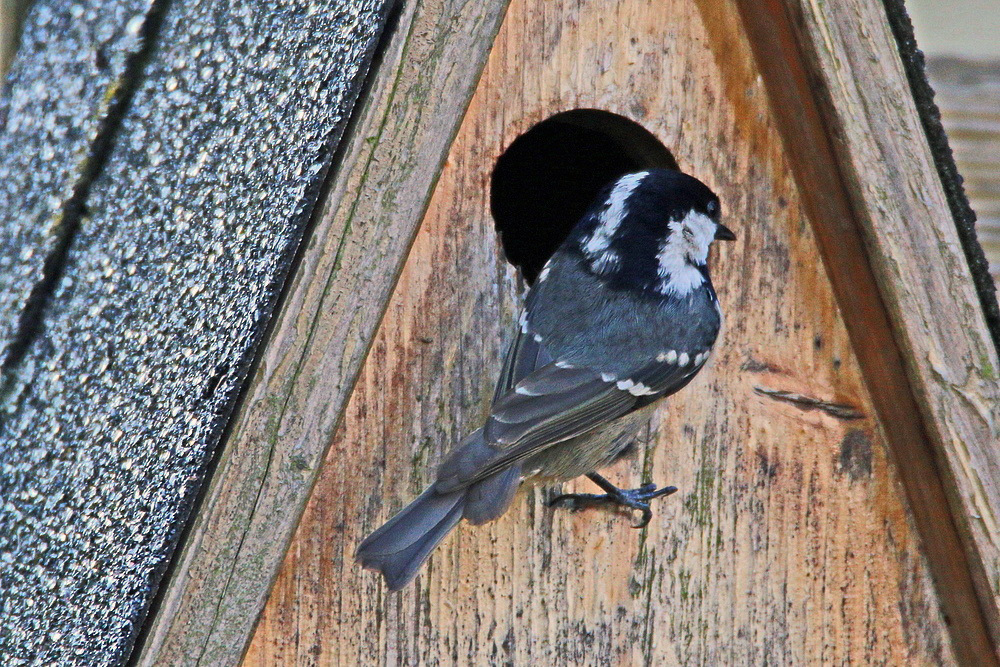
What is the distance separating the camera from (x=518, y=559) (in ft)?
4.91

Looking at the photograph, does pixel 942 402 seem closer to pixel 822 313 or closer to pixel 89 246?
pixel 822 313

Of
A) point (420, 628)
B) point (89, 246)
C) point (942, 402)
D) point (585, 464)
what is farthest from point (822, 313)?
point (89, 246)

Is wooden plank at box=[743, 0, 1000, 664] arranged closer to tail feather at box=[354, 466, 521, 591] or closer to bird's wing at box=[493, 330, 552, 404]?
bird's wing at box=[493, 330, 552, 404]

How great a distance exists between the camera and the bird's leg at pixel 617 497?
4.96ft

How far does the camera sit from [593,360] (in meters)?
1.58

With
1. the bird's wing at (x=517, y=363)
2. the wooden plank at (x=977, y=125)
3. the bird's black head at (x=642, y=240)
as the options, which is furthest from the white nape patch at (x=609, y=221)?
the wooden plank at (x=977, y=125)

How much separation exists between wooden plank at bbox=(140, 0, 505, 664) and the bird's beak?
45 centimetres

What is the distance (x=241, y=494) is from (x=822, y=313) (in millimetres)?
830

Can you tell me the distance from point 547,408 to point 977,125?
142 cm

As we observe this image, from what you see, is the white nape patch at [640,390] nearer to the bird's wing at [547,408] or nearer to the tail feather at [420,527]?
the bird's wing at [547,408]

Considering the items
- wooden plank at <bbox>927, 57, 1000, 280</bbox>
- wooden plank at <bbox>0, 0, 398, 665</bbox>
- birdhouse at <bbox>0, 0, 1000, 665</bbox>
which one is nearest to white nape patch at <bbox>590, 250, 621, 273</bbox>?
birdhouse at <bbox>0, 0, 1000, 665</bbox>

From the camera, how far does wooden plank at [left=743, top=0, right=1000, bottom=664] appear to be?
140 cm

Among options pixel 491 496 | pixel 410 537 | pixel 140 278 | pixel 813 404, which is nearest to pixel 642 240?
pixel 813 404

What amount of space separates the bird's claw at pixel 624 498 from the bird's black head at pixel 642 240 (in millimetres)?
293
